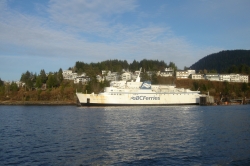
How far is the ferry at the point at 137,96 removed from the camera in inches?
1909

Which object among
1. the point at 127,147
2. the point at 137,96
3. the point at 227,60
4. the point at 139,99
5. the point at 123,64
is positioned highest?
the point at 227,60

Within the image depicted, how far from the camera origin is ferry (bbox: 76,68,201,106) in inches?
1909

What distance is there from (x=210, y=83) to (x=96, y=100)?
54.2m

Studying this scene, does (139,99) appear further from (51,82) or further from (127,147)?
(51,82)

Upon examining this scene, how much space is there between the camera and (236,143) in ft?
46.7

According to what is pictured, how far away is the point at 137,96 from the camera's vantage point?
4984 cm

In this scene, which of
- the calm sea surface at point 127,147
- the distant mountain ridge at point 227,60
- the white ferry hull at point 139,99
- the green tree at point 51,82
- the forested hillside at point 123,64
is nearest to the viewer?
the calm sea surface at point 127,147

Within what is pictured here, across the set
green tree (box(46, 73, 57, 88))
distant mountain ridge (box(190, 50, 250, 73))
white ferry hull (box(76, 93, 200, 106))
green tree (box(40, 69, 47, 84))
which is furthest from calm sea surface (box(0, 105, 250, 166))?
distant mountain ridge (box(190, 50, 250, 73))

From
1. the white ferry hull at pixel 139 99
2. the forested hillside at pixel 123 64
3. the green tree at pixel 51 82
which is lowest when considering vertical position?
the white ferry hull at pixel 139 99

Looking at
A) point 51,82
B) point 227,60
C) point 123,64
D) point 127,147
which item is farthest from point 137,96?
point 227,60

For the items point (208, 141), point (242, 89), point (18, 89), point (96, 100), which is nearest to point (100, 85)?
point (96, 100)

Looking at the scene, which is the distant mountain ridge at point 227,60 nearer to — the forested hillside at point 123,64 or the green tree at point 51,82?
the forested hillside at point 123,64

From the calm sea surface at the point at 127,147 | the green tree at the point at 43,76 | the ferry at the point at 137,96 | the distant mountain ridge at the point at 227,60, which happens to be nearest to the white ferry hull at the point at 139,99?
the ferry at the point at 137,96

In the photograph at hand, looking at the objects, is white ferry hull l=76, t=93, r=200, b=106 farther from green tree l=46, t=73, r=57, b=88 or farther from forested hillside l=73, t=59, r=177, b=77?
forested hillside l=73, t=59, r=177, b=77
